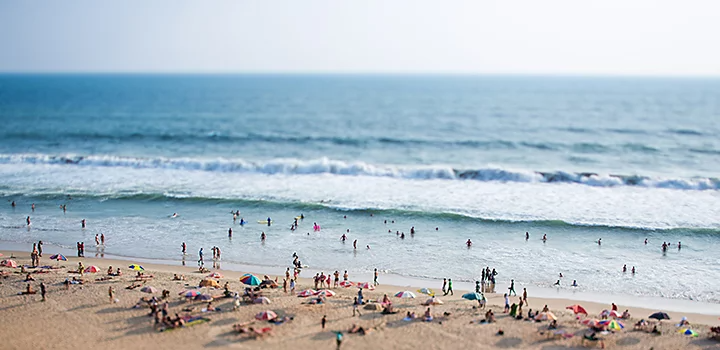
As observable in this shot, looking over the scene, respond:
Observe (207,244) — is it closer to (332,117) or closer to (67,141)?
(67,141)

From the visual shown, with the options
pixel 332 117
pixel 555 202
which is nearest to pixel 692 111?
pixel 332 117

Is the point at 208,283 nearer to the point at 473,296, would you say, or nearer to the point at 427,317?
the point at 427,317

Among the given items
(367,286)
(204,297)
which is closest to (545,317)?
(367,286)

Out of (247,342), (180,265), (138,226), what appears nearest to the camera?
(247,342)

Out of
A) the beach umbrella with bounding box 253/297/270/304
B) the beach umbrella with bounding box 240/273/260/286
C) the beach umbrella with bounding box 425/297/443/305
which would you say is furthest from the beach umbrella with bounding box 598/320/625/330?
the beach umbrella with bounding box 240/273/260/286

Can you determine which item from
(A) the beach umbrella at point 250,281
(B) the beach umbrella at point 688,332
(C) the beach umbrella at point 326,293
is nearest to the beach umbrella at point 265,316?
(C) the beach umbrella at point 326,293

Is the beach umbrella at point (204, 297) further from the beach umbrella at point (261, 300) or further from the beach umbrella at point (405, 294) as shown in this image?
the beach umbrella at point (405, 294)

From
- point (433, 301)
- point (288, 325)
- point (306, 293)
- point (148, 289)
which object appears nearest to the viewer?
point (288, 325)
